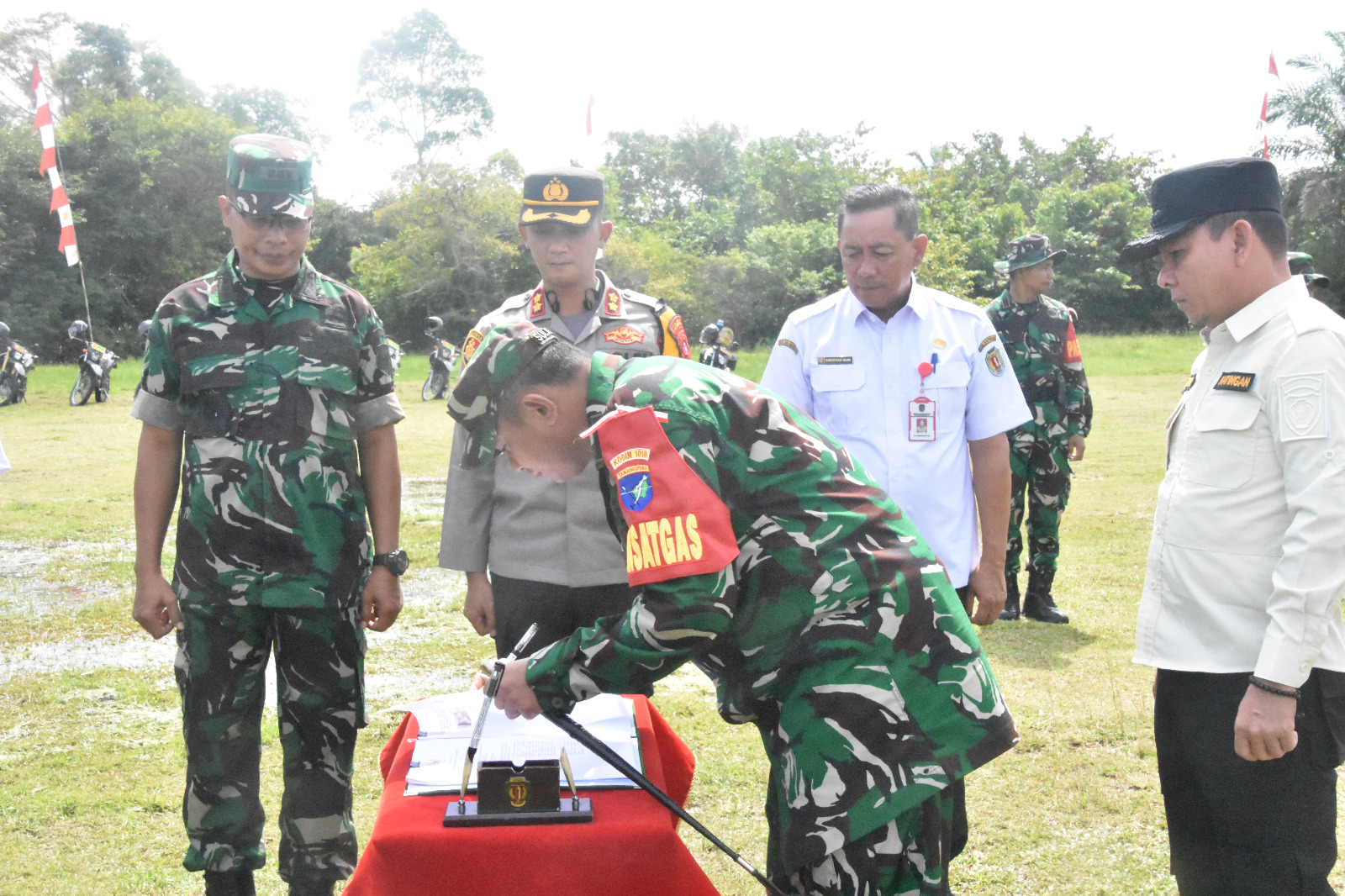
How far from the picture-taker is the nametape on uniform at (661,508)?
1.60 meters

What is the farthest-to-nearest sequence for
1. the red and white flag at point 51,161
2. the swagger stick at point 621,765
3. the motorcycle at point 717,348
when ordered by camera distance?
the motorcycle at point 717,348 → the red and white flag at point 51,161 → the swagger stick at point 621,765

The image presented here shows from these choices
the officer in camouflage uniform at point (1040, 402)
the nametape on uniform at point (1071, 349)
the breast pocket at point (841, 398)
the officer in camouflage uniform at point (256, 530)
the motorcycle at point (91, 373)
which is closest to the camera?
the officer in camouflage uniform at point (256, 530)

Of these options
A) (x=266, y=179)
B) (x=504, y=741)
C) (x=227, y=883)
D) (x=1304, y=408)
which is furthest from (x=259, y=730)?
(x=1304, y=408)

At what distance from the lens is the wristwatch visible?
9.57 ft

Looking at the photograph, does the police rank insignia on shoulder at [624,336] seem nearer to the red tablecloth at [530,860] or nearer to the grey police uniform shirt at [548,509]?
the grey police uniform shirt at [548,509]

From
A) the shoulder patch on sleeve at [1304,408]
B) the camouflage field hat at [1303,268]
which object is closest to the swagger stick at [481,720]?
the shoulder patch on sleeve at [1304,408]

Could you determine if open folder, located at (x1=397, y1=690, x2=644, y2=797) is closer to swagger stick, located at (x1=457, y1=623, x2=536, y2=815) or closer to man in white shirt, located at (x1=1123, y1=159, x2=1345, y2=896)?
swagger stick, located at (x1=457, y1=623, x2=536, y2=815)

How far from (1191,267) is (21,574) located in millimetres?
7368

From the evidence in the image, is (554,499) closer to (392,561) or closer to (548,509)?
(548,509)

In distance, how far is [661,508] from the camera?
162 centimetres

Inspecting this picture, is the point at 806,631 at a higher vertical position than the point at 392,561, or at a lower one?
higher

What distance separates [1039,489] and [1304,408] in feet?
13.7

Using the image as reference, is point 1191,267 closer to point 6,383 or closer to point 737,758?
point 737,758

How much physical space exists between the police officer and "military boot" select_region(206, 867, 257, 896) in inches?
35.1
